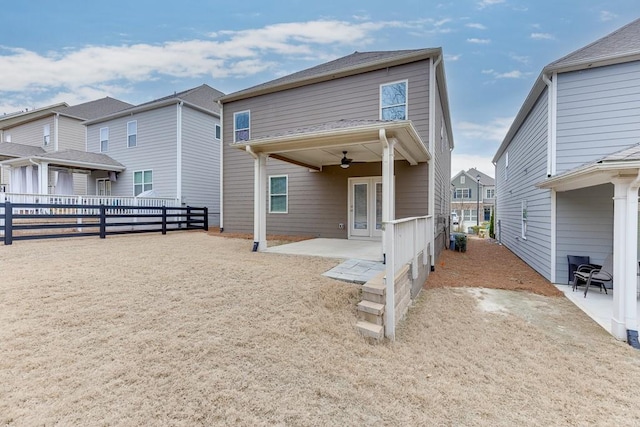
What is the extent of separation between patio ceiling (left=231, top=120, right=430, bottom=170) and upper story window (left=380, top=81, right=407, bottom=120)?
1.41 meters

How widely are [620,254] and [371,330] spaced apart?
11.6ft

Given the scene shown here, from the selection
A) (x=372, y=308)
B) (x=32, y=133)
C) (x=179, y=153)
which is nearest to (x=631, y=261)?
(x=372, y=308)

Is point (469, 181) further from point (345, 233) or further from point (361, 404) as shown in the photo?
point (361, 404)

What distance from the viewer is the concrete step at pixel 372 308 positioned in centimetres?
372

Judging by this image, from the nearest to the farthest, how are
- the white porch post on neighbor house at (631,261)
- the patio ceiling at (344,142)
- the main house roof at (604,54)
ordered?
1. the white porch post on neighbor house at (631,261)
2. the patio ceiling at (344,142)
3. the main house roof at (604,54)

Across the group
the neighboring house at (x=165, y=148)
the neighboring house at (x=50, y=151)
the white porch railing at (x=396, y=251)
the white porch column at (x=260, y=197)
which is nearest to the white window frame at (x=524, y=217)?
the white porch railing at (x=396, y=251)

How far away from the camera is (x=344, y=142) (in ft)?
20.4

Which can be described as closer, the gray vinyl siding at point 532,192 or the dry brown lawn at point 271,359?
the dry brown lawn at point 271,359

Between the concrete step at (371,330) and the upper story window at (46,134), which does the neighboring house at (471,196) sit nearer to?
the concrete step at (371,330)

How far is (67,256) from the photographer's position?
606cm

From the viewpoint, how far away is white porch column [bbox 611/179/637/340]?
153 inches

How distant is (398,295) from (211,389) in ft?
9.23

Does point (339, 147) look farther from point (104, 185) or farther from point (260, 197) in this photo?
point (104, 185)

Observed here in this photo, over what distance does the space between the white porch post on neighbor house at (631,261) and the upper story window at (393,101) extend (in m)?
5.45
